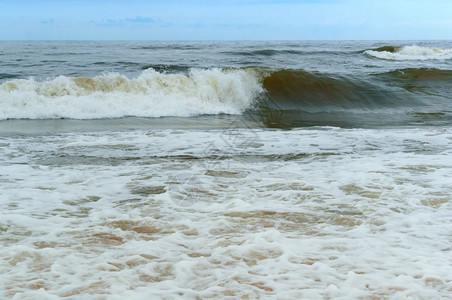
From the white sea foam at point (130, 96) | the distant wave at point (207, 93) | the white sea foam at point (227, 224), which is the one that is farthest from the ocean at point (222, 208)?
the distant wave at point (207, 93)

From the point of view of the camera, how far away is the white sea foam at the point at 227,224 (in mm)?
3025

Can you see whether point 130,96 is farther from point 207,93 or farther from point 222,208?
point 222,208

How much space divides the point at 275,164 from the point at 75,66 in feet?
50.4

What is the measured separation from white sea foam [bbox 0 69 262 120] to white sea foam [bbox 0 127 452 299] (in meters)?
4.61

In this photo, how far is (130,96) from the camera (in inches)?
515

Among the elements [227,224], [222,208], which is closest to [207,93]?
[222,208]

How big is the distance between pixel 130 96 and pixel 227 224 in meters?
9.57

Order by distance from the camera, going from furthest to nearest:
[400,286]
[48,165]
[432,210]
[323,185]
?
[48,165], [323,185], [432,210], [400,286]

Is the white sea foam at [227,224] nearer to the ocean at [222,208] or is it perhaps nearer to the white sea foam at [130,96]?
the ocean at [222,208]

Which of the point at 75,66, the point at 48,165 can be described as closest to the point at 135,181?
the point at 48,165

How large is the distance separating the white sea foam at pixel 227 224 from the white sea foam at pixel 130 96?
4.61 metres

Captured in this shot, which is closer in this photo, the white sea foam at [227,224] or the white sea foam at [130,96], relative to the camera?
the white sea foam at [227,224]

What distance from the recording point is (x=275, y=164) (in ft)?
20.9

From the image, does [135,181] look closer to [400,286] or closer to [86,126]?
[400,286]
